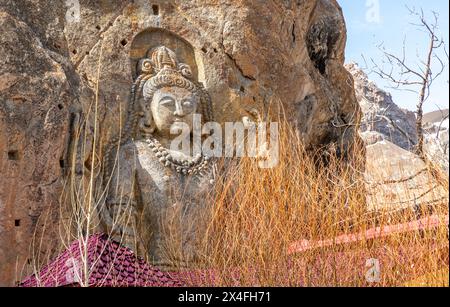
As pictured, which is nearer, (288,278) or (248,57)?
(288,278)

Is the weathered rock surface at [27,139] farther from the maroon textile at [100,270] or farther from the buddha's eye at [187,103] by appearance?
the buddha's eye at [187,103]

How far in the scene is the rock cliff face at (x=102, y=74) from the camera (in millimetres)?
5176

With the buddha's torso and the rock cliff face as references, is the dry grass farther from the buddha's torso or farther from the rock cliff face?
the rock cliff face

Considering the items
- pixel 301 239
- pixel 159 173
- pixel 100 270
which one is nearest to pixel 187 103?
pixel 159 173

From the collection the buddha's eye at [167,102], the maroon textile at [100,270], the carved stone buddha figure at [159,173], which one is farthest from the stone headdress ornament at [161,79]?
the maroon textile at [100,270]

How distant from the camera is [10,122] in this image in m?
5.12

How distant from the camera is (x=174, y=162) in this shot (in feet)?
19.6

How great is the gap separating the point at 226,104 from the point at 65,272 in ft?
8.04

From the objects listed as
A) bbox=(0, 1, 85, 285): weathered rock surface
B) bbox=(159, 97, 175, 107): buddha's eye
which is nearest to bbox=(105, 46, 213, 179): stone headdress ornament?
bbox=(159, 97, 175, 107): buddha's eye

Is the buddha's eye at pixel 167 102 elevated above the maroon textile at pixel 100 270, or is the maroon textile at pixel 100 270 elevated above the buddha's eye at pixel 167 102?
the buddha's eye at pixel 167 102

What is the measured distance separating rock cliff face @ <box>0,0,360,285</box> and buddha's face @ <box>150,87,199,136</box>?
0.26m

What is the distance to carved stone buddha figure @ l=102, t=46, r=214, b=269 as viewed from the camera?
5.71 metres
